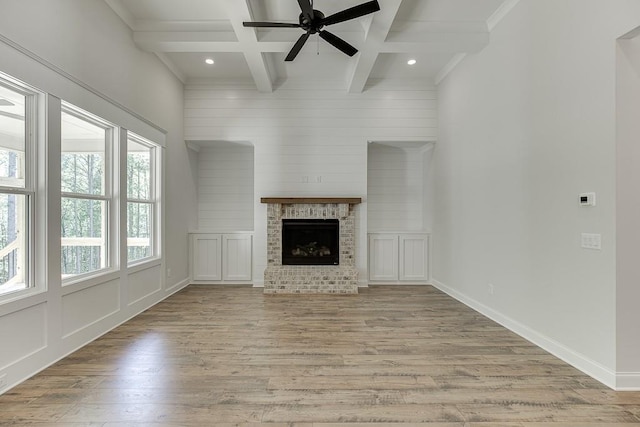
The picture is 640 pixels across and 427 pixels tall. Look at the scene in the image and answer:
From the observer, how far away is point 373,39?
3.64 metres

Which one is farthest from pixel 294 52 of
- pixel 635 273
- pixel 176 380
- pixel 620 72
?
pixel 635 273

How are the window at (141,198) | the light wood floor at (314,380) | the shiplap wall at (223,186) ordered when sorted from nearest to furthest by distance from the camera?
1. the light wood floor at (314,380)
2. the window at (141,198)
3. the shiplap wall at (223,186)

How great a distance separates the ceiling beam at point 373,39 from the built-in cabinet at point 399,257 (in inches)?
101

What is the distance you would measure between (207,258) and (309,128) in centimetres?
290

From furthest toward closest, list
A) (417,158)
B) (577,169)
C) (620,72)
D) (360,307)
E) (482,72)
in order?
(417,158), (360,307), (482,72), (577,169), (620,72)

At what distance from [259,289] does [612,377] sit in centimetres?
430

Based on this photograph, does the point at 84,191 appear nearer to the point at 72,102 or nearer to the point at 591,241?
the point at 72,102

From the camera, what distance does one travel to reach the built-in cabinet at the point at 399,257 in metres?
5.40

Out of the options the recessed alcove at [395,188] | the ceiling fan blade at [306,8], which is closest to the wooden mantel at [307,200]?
the recessed alcove at [395,188]

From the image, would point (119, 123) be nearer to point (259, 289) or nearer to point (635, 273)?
point (259, 289)

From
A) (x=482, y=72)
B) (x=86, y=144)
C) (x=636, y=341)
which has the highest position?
(x=482, y=72)

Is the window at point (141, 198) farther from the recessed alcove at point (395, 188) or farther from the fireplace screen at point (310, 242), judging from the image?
the recessed alcove at point (395, 188)

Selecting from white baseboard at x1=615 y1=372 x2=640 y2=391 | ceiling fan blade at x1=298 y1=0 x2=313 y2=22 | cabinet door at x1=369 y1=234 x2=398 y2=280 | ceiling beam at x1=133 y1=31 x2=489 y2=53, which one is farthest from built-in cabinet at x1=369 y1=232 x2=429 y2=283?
ceiling fan blade at x1=298 y1=0 x2=313 y2=22

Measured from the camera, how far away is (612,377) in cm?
219
